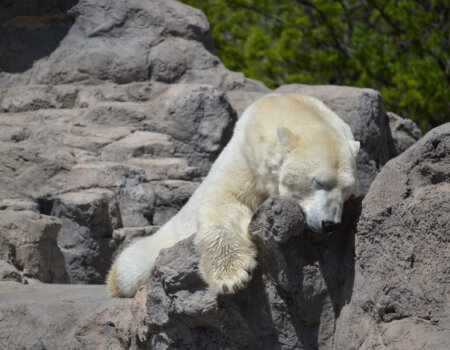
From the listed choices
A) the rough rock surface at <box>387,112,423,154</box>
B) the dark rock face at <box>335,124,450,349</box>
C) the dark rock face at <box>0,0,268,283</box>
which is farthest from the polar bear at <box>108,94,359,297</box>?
the rough rock surface at <box>387,112,423,154</box>

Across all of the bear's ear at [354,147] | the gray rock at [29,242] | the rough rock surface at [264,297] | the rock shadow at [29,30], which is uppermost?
the bear's ear at [354,147]

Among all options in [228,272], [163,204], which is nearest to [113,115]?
[163,204]

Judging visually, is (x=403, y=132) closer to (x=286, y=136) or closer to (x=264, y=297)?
(x=286, y=136)

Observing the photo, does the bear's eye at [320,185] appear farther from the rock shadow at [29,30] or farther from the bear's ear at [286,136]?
the rock shadow at [29,30]

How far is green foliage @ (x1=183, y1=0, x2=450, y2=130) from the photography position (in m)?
12.2

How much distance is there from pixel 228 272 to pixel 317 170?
703 mm

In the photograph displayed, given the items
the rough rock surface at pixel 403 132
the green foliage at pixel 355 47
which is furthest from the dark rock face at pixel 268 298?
the green foliage at pixel 355 47

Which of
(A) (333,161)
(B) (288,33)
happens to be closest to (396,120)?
(A) (333,161)

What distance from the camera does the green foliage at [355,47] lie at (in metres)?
12.2

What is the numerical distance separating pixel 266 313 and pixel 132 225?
124 inches

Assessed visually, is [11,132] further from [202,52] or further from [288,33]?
[288,33]

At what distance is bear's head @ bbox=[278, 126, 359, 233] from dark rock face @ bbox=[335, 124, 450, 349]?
217 millimetres

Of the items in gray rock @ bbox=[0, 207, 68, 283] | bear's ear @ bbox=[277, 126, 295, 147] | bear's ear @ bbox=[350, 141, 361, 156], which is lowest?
gray rock @ bbox=[0, 207, 68, 283]

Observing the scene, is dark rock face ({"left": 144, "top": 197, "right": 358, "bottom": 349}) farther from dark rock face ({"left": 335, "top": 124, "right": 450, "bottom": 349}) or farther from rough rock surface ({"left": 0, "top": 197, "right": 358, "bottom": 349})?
dark rock face ({"left": 335, "top": 124, "right": 450, "bottom": 349})
